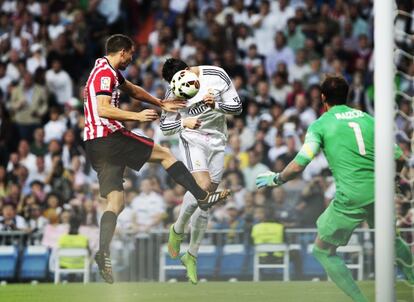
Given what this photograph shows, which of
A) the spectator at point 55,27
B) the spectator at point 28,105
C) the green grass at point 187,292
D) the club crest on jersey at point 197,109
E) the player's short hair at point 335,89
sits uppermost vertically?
the spectator at point 55,27

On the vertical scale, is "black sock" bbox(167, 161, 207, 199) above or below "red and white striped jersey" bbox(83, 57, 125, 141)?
below

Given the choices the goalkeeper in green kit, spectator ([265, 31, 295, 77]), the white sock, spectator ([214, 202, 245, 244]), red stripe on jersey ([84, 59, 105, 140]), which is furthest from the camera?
spectator ([265, 31, 295, 77])

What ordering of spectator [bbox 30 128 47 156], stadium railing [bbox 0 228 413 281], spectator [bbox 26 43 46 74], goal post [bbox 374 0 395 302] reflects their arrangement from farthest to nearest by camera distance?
spectator [bbox 26 43 46 74], spectator [bbox 30 128 47 156], stadium railing [bbox 0 228 413 281], goal post [bbox 374 0 395 302]

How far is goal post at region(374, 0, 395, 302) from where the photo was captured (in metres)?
9.33

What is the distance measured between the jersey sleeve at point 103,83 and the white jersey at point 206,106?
865 millimetres

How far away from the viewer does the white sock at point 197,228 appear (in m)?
13.8

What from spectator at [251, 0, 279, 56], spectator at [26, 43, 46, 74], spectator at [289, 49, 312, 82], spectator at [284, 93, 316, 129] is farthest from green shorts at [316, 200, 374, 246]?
spectator at [26, 43, 46, 74]

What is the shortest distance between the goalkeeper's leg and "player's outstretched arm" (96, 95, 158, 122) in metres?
2.02

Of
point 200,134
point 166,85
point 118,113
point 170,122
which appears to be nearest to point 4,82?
point 166,85

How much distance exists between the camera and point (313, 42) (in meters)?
21.6

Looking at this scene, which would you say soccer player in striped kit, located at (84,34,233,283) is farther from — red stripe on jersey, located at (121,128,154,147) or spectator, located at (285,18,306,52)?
spectator, located at (285,18,306,52)

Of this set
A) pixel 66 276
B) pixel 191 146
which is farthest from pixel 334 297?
pixel 66 276

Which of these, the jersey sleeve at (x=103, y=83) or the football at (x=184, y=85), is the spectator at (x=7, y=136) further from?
the jersey sleeve at (x=103, y=83)

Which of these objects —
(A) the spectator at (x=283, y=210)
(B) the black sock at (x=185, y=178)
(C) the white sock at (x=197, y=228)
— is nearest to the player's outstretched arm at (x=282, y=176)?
(B) the black sock at (x=185, y=178)
